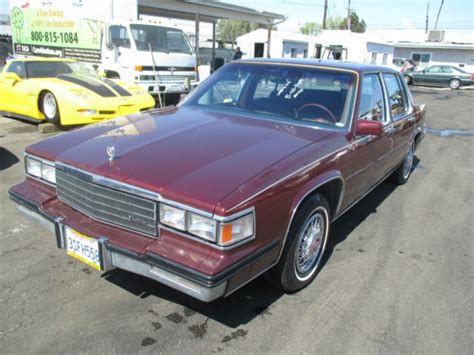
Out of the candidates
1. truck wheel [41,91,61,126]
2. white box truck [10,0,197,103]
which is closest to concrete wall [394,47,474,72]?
white box truck [10,0,197,103]

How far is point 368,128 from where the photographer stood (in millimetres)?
3416

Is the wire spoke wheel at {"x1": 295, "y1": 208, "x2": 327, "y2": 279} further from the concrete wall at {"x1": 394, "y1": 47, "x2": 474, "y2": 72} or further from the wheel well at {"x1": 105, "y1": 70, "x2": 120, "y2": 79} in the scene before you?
the concrete wall at {"x1": 394, "y1": 47, "x2": 474, "y2": 72}

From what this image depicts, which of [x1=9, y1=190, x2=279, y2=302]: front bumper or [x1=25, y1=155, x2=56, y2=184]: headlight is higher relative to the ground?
[x1=25, y1=155, x2=56, y2=184]: headlight

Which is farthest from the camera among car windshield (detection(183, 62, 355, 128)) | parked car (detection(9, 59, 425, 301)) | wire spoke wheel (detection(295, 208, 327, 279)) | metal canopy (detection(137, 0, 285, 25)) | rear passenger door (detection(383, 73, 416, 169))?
metal canopy (detection(137, 0, 285, 25))

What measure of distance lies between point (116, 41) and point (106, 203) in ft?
32.1

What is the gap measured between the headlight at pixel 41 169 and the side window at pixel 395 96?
137 inches

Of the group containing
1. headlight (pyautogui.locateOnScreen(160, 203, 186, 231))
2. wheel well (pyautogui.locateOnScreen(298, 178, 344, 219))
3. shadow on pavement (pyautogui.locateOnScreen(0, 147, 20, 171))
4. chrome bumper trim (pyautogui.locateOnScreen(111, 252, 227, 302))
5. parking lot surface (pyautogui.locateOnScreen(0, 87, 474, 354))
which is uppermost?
headlight (pyautogui.locateOnScreen(160, 203, 186, 231))

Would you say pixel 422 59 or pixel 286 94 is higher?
pixel 422 59

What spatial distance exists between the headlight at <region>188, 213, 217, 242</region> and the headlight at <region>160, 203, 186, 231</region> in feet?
0.15

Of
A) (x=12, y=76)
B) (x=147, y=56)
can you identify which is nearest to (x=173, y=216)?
(x=12, y=76)

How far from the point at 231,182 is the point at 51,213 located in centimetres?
141

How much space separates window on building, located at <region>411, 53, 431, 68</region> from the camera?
130 feet

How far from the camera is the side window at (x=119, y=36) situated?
437 inches

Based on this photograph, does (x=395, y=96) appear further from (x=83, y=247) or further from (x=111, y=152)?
(x=83, y=247)
